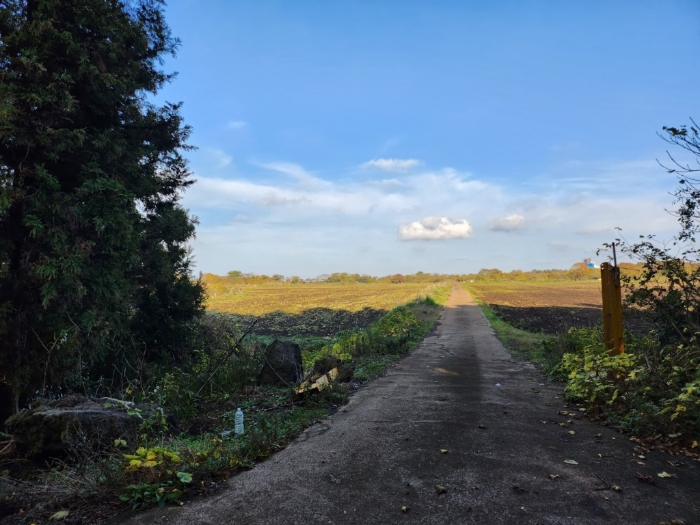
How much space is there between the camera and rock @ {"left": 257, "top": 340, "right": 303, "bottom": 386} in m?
8.51

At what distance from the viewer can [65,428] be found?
4945mm

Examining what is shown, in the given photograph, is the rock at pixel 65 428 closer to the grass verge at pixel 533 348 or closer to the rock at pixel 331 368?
the rock at pixel 331 368

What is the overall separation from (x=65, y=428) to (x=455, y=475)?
462cm

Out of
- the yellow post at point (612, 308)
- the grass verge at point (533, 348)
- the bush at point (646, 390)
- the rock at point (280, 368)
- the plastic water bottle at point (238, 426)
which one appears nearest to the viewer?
the bush at point (646, 390)

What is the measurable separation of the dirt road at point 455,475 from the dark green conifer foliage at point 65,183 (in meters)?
5.30

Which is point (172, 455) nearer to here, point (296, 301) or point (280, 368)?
point (280, 368)

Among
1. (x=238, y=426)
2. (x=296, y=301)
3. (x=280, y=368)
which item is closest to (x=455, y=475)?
(x=238, y=426)

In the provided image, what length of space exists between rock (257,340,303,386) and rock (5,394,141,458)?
3407 millimetres

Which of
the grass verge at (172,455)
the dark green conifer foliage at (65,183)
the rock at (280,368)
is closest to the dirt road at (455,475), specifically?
the grass verge at (172,455)

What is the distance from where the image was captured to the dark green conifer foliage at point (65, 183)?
796 cm

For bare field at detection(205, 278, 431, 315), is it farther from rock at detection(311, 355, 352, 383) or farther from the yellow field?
rock at detection(311, 355, 352, 383)

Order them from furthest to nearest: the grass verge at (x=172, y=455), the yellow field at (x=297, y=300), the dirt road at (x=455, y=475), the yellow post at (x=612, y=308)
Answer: the yellow field at (x=297, y=300) < the yellow post at (x=612, y=308) < the grass verge at (x=172, y=455) < the dirt road at (x=455, y=475)

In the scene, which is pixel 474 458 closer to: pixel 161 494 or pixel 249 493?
pixel 249 493

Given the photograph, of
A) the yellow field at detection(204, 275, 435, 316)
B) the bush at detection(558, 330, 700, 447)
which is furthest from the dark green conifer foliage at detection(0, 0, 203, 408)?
the bush at detection(558, 330, 700, 447)
